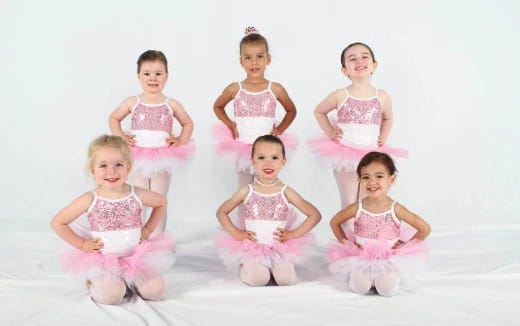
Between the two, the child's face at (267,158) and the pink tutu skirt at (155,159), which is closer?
the child's face at (267,158)

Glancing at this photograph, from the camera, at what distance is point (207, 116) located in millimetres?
4762

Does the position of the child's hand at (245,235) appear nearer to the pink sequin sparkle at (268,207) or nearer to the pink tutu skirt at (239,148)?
the pink sequin sparkle at (268,207)

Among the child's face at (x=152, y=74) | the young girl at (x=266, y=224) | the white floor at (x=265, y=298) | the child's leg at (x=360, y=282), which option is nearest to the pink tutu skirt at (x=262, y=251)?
the young girl at (x=266, y=224)

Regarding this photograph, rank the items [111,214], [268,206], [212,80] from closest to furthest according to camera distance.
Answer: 1. [111,214]
2. [268,206]
3. [212,80]

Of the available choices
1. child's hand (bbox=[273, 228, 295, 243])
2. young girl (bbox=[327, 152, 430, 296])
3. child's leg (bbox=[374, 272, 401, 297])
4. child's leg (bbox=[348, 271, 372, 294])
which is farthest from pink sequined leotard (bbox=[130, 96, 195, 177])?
child's leg (bbox=[374, 272, 401, 297])

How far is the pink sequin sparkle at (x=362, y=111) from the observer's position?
3.75m

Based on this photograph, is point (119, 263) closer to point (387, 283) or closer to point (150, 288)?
point (150, 288)

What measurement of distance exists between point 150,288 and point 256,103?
1296mm

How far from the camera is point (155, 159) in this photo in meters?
3.77

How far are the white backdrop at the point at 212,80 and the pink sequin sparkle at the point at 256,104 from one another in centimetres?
89

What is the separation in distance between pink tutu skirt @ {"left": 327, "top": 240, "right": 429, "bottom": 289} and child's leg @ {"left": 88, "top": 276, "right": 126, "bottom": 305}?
1019mm

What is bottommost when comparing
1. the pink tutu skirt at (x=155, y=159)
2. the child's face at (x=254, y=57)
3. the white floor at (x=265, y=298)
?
the white floor at (x=265, y=298)

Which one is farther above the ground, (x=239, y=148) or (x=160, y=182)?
(x=239, y=148)

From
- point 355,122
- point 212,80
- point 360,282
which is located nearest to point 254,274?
point 360,282
